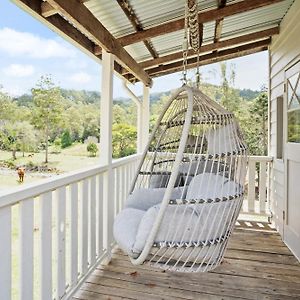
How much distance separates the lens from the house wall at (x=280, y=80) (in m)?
3.40

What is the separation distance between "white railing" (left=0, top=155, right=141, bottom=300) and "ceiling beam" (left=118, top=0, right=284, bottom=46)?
1.36 metres

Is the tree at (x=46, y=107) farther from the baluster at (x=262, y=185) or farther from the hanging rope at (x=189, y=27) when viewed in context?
the baluster at (x=262, y=185)

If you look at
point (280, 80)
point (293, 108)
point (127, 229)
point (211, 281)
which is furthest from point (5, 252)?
point (280, 80)

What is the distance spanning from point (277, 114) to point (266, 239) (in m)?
1.70

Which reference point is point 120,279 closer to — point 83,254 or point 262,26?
point 83,254

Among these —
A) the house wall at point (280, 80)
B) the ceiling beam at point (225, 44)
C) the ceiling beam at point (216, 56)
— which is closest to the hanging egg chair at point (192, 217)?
the house wall at point (280, 80)

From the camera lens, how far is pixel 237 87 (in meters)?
5.52

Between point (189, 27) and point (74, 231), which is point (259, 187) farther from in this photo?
point (74, 231)

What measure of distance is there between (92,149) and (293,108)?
7.49 ft

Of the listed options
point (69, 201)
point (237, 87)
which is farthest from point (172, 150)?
point (237, 87)

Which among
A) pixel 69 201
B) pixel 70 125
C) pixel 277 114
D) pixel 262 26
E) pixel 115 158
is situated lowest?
pixel 69 201

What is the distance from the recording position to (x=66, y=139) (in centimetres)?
192

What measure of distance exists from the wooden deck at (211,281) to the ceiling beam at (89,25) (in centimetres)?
208

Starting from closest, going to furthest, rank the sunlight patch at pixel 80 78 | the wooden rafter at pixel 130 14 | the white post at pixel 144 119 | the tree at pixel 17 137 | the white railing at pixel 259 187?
the tree at pixel 17 137 < the sunlight patch at pixel 80 78 < the wooden rafter at pixel 130 14 < the white railing at pixel 259 187 < the white post at pixel 144 119
